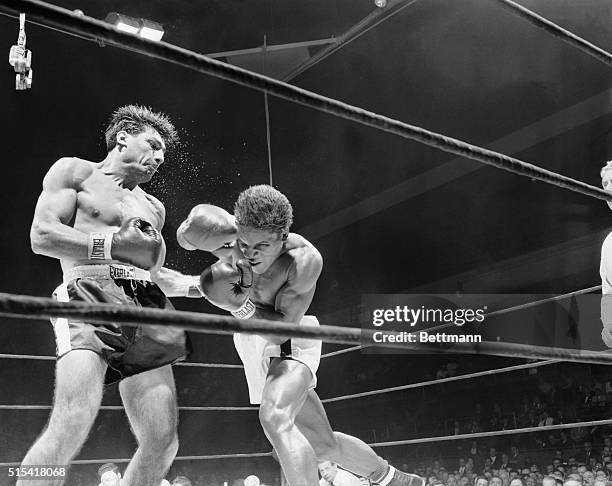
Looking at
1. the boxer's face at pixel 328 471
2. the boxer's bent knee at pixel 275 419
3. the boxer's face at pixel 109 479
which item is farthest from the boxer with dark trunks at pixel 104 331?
the boxer's face at pixel 109 479

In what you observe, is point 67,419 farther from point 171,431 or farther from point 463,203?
point 463,203

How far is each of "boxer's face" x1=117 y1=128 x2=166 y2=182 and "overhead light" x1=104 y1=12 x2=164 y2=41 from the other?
9.94 feet

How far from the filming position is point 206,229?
5.17ft

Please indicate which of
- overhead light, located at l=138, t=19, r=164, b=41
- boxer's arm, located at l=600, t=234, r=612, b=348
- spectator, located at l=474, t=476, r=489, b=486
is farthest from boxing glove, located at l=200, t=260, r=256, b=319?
overhead light, located at l=138, t=19, r=164, b=41

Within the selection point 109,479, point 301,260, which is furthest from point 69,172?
point 109,479

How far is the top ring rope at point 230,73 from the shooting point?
1.85 feet

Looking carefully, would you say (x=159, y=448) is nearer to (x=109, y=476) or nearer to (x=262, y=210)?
(x=262, y=210)

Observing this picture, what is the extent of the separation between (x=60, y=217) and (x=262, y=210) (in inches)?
16.1

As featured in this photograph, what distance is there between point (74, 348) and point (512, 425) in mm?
4379

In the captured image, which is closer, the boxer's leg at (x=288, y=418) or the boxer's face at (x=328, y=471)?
the boxer's leg at (x=288, y=418)

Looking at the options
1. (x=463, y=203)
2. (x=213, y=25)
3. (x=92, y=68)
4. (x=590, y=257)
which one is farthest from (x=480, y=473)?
(x=92, y=68)

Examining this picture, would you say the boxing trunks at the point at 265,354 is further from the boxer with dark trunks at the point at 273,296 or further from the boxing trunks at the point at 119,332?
the boxing trunks at the point at 119,332

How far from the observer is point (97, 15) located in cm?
471

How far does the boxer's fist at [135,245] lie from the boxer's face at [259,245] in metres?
0.30
